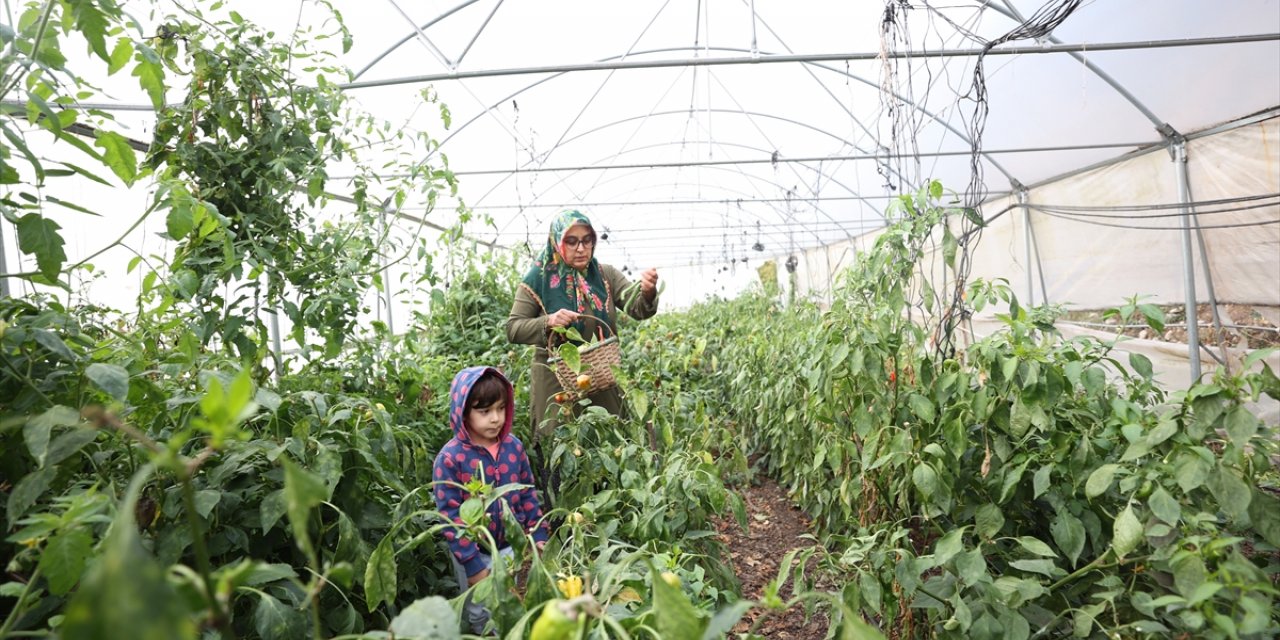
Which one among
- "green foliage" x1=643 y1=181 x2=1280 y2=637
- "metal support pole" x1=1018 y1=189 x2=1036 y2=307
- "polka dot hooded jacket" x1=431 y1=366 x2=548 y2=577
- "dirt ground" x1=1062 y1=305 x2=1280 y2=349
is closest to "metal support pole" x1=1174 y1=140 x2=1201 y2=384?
"dirt ground" x1=1062 y1=305 x2=1280 y2=349

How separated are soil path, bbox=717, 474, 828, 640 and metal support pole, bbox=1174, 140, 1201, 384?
3410mm

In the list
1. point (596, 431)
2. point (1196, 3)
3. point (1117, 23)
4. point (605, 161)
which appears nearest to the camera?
point (596, 431)

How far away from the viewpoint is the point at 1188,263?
5.11m

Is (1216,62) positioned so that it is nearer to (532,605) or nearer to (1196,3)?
(1196,3)

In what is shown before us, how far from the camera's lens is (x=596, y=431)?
1907 millimetres

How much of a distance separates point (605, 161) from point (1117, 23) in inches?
256

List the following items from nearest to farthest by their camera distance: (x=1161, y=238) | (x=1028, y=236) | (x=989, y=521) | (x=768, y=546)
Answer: (x=989, y=521) → (x=768, y=546) → (x=1161, y=238) → (x=1028, y=236)

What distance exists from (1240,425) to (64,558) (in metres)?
1.61

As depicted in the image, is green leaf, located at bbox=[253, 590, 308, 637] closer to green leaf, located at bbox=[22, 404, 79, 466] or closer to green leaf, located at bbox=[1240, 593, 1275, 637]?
green leaf, located at bbox=[22, 404, 79, 466]

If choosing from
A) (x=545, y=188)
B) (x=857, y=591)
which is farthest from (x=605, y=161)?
(x=857, y=591)

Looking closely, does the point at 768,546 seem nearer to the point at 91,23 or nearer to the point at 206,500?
the point at 206,500

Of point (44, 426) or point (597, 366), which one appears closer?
point (44, 426)

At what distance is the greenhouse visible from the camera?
34.8 inches

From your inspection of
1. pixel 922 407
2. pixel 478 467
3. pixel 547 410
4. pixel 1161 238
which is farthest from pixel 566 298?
pixel 1161 238
